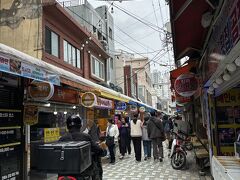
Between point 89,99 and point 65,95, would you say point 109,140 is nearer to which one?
point 89,99

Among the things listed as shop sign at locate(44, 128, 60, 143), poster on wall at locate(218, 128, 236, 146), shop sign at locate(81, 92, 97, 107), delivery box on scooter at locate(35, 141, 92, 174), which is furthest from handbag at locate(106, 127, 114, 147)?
delivery box on scooter at locate(35, 141, 92, 174)

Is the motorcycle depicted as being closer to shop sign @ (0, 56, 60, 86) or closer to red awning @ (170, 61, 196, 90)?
red awning @ (170, 61, 196, 90)

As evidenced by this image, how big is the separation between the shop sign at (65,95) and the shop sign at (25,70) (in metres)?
3.29

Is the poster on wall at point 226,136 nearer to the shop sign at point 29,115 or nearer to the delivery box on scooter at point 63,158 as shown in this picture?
the delivery box on scooter at point 63,158

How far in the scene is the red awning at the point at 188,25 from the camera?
515cm

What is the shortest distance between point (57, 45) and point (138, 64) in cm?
3980

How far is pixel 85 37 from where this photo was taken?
20.0m

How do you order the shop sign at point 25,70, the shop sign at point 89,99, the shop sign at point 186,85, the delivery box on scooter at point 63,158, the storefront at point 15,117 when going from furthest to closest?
the shop sign at point 89,99 → the shop sign at point 186,85 → the storefront at point 15,117 → the shop sign at point 25,70 → the delivery box on scooter at point 63,158

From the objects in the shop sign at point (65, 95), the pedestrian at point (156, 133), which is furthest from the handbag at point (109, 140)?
the shop sign at point (65, 95)

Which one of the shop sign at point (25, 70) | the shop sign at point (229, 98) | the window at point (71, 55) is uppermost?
the window at point (71, 55)

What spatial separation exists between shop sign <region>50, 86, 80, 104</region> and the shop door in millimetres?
3244

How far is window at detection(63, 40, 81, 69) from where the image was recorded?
58.2 ft

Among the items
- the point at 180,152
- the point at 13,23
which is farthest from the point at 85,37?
the point at 180,152

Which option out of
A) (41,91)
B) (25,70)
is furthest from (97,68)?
(25,70)
